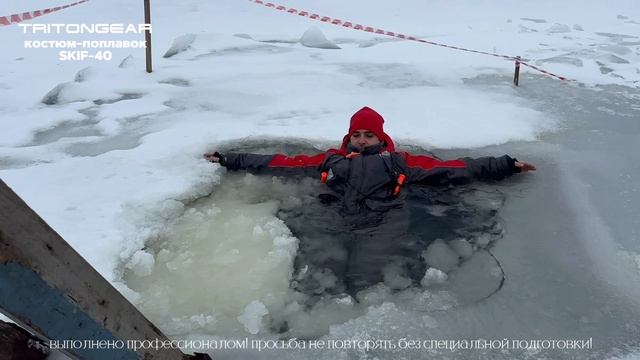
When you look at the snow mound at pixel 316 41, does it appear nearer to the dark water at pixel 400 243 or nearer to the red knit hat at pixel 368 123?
the red knit hat at pixel 368 123

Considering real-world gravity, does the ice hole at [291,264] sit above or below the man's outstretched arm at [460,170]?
below

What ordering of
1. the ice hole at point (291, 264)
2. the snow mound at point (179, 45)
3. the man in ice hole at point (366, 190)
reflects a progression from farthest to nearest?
1. the snow mound at point (179, 45)
2. the man in ice hole at point (366, 190)
3. the ice hole at point (291, 264)

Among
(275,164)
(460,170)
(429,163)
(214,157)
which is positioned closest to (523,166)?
(460,170)

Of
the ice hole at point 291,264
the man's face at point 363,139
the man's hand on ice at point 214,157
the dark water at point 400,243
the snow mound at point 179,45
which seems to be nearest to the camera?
the ice hole at point 291,264

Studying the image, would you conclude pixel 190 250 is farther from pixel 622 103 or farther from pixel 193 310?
pixel 622 103

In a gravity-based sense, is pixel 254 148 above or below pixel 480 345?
above

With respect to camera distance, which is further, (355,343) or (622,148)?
(622,148)

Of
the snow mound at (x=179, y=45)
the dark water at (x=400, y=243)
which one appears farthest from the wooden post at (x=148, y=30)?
the dark water at (x=400, y=243)

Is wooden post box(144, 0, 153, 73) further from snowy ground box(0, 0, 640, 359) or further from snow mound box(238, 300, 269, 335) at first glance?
snow mound box(238, 300, 269, 335)

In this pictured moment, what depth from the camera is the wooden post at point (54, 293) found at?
1180 millimetres

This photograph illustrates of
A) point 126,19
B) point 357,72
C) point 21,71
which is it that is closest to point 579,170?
point 357,72

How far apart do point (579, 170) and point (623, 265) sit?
1.41m

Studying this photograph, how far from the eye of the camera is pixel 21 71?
7301mm

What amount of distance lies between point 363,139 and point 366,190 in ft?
1.59
